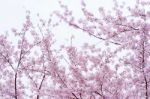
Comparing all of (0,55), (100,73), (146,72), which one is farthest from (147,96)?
(0,55)

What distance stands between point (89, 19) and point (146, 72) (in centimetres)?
217

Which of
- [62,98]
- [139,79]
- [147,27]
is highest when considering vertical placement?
[147,27]

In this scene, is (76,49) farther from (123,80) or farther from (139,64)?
(139,64)

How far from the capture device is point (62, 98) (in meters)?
10.3

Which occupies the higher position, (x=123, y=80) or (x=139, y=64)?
(x=139, y=64)

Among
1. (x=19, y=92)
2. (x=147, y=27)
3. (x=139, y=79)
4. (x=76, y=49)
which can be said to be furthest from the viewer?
(x=19, y=92)

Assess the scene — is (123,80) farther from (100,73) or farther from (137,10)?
(137,10)

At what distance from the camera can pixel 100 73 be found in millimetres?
9898

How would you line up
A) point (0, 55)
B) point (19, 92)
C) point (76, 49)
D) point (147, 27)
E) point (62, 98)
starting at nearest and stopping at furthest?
1. point (147, 27)
2. point (62, 98)
3. point (76, 49)
4. point (0, 55)
5. point (19, 92)

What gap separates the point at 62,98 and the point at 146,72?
2654mm

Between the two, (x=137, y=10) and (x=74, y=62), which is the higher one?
(x=137, y=10)

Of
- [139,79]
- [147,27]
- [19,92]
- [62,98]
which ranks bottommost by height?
[19,92]

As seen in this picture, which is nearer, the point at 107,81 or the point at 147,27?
the point at 147,27

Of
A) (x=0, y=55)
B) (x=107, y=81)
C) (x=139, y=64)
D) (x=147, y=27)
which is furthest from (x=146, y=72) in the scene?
(x=0, y=55)
